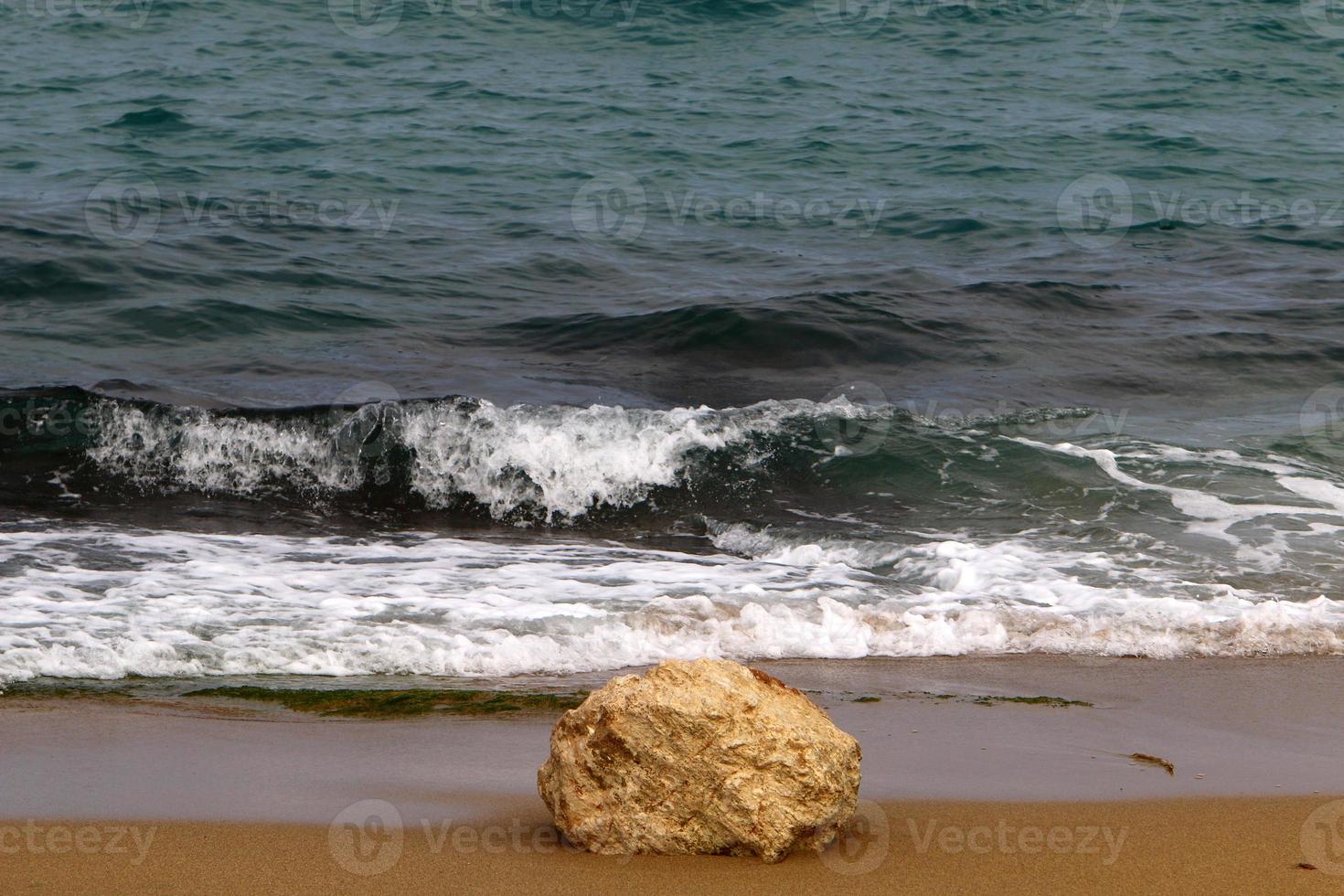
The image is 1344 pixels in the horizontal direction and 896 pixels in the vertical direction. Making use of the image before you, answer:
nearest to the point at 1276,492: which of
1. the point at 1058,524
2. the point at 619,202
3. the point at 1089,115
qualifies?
the point at 1058,524

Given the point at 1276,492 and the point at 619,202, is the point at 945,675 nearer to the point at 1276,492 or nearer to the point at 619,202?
the point at 1276,492

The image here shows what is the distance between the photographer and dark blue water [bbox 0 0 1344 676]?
586cm

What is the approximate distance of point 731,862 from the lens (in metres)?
3.14

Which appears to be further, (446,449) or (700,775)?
(446,449)

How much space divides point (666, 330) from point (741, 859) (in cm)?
788

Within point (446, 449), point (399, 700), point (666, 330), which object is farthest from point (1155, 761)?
point (666, 330)

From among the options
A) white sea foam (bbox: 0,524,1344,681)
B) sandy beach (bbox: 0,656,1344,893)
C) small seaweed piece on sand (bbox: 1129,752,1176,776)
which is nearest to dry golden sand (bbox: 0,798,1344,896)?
sandy beach (bbox: 0,656,1344,893)

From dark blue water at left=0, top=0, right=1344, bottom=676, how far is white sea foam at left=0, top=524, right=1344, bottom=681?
32 millimetres

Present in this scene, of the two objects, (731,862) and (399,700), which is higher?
(731,862)

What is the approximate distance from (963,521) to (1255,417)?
11.2 ft

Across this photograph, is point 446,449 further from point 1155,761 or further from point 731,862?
point 731,862

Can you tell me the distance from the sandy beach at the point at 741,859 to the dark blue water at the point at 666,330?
0.66 metres

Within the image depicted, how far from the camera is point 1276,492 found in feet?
24.9

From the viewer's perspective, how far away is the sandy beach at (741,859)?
3090 millimetres
